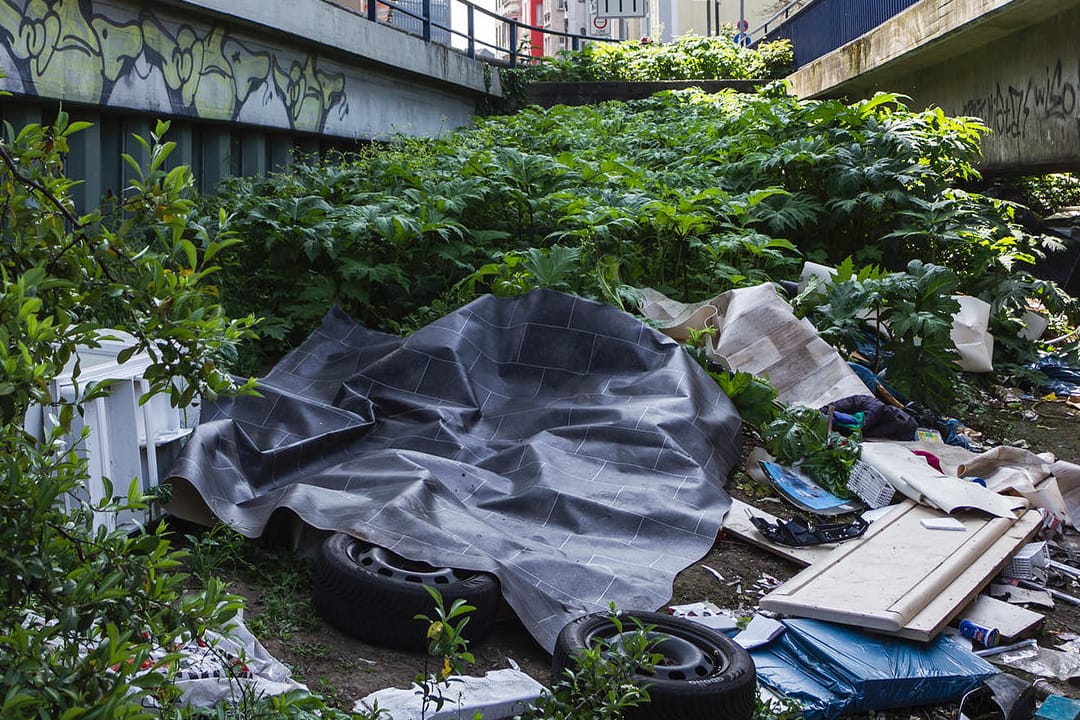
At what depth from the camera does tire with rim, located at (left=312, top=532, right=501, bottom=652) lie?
3637mm

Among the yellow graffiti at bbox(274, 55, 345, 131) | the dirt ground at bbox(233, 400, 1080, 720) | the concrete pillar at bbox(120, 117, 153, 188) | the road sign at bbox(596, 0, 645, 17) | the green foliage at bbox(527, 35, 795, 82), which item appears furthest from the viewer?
the road sign at bbox(596, 0, 645, 17)

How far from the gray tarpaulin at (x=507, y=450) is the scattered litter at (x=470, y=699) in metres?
0.52

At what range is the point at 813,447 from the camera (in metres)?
5.83

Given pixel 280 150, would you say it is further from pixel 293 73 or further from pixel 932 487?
pixel 932 487

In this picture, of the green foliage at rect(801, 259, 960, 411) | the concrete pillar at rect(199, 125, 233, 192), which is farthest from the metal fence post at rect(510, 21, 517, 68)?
the green foliage at rect(801, 259, 960, 411)

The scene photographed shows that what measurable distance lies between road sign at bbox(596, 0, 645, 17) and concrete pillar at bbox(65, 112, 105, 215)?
20.0 meters

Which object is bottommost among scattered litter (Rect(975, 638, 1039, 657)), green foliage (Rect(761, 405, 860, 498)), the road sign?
scattered litter (Rect(975, 638, 1039, 657))

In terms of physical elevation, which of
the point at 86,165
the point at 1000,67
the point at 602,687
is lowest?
the point at 602,687

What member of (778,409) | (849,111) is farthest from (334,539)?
(849,111)

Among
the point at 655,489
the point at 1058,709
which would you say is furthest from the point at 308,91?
the point at 1058,709

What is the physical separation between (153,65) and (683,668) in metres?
8.69

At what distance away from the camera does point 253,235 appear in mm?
7652

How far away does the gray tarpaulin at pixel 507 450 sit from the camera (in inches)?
165

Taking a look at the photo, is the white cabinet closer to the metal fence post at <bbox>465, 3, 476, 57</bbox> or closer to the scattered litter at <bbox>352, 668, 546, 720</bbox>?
the scattered litter at <bbox>352, 668, 546, 720</bbox>
